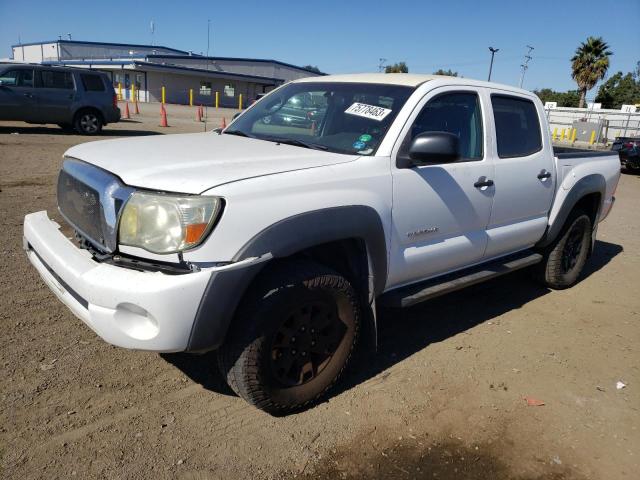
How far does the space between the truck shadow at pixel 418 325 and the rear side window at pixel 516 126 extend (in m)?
1.43

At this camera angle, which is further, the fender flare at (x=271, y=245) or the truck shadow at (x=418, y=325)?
the truck shadow at (x=418, y=325)

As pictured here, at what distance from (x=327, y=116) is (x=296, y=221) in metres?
1.31

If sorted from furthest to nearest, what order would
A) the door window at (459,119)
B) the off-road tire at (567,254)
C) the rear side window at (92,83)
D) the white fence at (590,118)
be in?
1. the white fence at (590,118)
2. the rear side window at (92,83)
3. the off-road tire at (567,254)
4. the door window at (459,119)

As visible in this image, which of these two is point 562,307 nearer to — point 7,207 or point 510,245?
point 510,245

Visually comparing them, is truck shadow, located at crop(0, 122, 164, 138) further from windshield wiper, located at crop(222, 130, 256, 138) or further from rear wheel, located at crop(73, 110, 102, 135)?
windshield wiper, located at crop(222, 130, 256, 138)

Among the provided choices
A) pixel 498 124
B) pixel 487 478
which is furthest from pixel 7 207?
pixel 487 478

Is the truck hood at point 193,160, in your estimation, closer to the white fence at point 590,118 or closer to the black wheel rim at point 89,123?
the black wheel rim at point 89,123

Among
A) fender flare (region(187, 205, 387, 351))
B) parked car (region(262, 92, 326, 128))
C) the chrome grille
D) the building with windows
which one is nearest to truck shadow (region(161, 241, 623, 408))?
fender flare (region(187, 205, 387, 351))

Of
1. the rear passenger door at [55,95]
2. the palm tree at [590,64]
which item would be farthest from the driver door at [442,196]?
the palm tree at [590,64]

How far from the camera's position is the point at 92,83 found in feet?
47.4

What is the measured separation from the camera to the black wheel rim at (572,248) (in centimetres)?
513

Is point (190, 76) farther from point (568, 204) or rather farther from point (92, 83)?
point (568, 204)

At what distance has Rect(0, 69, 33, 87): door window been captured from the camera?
43.7 ft

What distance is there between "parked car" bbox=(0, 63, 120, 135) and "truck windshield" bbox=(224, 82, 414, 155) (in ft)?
39.1
